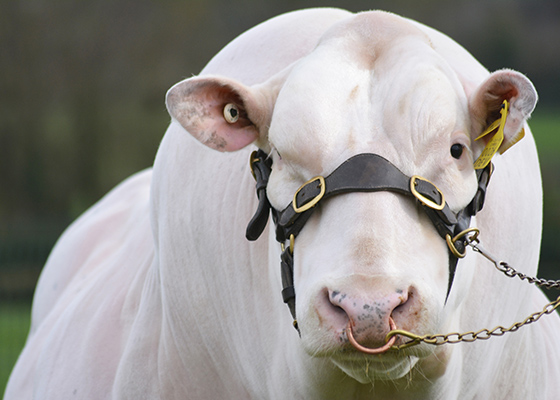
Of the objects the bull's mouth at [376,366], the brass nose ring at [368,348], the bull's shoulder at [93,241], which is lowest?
the bull's shoulder at [93,241]

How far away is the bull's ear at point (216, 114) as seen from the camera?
256cm

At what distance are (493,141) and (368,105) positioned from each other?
38 centimetres

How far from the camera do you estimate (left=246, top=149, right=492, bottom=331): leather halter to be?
2.21m

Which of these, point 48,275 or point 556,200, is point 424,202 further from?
point 556,200

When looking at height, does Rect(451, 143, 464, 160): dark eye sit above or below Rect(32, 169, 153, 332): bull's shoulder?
above

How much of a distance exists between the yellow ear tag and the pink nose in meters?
0.56

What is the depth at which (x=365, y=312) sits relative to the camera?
2.04 m

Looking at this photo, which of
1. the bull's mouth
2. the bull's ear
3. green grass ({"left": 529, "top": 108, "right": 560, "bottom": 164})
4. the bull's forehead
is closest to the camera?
the bull's mouth

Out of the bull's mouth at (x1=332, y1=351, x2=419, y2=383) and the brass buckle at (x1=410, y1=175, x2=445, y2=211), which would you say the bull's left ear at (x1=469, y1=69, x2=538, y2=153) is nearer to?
the brass buckle at (x1=410, y1=175, x2=445, y2=211)

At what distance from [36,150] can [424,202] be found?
674 inches

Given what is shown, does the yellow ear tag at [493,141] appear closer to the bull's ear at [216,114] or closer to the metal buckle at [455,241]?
the metal buckle at [455,241]

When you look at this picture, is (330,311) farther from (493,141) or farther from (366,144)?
(493,141)

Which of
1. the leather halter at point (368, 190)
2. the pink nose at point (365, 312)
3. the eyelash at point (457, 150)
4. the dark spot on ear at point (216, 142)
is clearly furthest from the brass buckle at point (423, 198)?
the dark spot on ear at point (216, 142)

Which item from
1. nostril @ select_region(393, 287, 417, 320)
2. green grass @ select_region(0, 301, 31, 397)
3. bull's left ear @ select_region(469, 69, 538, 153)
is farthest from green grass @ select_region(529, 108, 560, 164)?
nostril @ select_region(393, 287, 417, 320)
